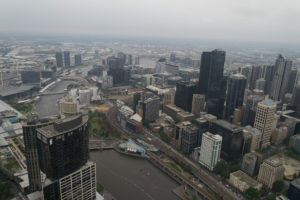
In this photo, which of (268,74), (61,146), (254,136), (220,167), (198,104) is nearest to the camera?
(61,146)

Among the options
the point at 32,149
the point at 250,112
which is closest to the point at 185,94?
the point at 250,112

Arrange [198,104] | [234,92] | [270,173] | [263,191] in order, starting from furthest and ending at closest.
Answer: [234,92]
[198,104]
[270,173]
[263,191]

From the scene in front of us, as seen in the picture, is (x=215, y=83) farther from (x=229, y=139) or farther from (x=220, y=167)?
(x=220, y=167)

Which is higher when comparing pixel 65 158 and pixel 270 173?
pixel 65 158

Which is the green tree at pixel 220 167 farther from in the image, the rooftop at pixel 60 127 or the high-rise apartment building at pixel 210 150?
the rooftop at pixel 60 127

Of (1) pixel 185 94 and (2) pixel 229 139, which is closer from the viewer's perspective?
(2) pixel 229 139

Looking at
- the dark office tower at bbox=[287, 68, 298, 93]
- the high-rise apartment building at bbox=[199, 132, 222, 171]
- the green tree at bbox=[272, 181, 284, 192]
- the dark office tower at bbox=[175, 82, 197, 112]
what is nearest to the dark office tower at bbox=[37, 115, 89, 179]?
the high-rise apartment building at bbox=[199, 132, 222, 171]

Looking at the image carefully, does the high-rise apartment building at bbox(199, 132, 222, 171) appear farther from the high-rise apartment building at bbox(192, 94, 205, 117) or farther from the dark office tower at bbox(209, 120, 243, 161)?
the high-rise apartment building at bbox(192, 94, 205, 117)
